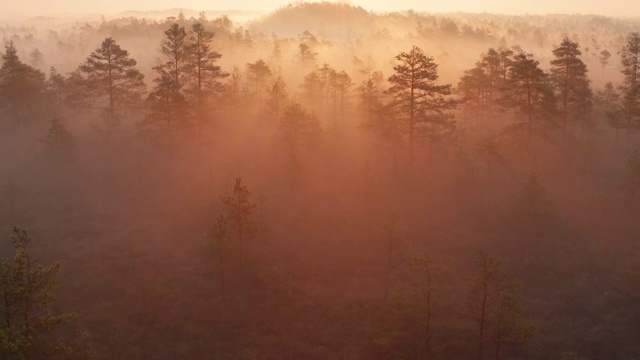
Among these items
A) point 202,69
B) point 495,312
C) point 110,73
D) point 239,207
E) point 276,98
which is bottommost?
point 495,312

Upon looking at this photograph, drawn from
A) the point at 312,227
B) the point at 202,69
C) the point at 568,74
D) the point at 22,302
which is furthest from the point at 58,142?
the point at 568,74

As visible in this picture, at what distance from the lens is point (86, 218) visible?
36438 mm

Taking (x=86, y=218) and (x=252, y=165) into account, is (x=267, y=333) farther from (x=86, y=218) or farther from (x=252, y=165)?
(x=252, y=165)

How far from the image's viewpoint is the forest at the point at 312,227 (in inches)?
891

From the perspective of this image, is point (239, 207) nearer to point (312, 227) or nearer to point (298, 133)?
point (312, 227)

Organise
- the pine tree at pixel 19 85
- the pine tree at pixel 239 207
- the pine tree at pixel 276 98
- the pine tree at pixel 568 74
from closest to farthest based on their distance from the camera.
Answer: the pine tree at pixel 239 207
the pine tree at pixel 568 74
the pine tree at pixel 19 85
the pine tree at pixel 276 98

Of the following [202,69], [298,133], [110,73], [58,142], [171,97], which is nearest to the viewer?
[58,142]

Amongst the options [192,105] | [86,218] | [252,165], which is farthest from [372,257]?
[192,105]

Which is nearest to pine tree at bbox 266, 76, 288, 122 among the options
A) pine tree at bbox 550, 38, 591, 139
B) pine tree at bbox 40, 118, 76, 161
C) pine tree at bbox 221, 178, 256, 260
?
pine tree at bbox 40, 118, 76, 161

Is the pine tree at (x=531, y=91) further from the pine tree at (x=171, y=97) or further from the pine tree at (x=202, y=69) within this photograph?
the pine tree at (x=171, y=97)

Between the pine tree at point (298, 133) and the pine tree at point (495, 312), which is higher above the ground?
the pine tree at point (298, 133)

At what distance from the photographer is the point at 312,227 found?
115 feet

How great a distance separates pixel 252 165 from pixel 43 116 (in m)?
25.6

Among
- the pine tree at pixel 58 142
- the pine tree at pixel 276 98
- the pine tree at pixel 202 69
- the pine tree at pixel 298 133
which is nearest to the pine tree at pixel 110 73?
the pine tree at pixel 58 142
